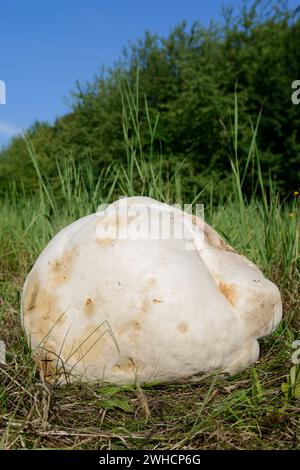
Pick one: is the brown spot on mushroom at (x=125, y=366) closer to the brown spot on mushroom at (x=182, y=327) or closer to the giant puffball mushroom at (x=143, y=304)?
the giant puffball mushroom at (x=143, y=304)

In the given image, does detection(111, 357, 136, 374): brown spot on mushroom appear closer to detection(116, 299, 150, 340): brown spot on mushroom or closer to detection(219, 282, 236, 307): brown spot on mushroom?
detection(116, 299, 150, 340): brown spot on mushroom

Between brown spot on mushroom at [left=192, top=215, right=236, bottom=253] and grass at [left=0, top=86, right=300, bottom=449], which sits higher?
brown spot on mushroom at [left=192, top=215, right=236, bottom=253]

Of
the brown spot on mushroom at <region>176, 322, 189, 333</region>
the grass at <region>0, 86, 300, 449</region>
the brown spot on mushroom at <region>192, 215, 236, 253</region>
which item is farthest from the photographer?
the brown spot on mushroom at <region>192, 215, 236, 253</region>

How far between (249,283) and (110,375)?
1.98 feet

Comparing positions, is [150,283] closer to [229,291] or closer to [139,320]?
[139,320]

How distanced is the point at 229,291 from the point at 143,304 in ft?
1.10

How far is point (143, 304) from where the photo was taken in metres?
1.77

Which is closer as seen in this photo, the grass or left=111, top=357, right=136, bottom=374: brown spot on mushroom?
the grass

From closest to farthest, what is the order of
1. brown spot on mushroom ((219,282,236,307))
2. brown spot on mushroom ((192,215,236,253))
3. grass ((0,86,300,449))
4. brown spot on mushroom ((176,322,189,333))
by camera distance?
grass ((0,86,300,449)), brown spot on mushroom ((176,322,189,333)), brown spot on mushroom ((219,282,236,307)), brown spot on mushroom ((192,215,236,253))

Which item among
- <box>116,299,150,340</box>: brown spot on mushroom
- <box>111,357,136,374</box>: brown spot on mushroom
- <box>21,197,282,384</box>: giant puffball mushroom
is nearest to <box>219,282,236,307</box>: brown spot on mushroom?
<box>21,197,282,384</box>: giant puffball mushroom

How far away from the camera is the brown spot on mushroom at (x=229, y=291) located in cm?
188

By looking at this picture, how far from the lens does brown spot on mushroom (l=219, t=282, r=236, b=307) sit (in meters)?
1.88

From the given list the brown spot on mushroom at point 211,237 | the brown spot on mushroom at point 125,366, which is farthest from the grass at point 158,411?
the brown spot on mushroom at point 211,237
